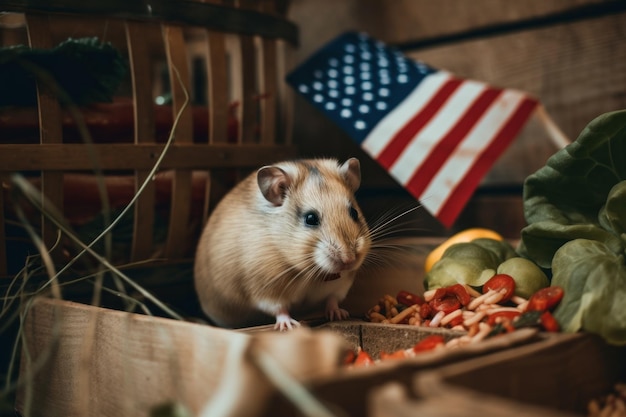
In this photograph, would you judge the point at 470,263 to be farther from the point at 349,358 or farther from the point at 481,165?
the point at 481,165

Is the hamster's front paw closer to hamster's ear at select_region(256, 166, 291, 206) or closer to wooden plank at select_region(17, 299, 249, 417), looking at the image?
hamster's ear at select_region(256, 166, 291, 206)

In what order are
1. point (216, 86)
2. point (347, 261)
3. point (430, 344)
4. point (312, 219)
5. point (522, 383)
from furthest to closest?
point (216, 86), point (312, 219), point (347, 261), point (430, 344), point (522, 383)

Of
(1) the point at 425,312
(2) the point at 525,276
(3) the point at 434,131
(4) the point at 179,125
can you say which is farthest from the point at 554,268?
(4) the point at 179,125

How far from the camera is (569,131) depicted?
2910 mm

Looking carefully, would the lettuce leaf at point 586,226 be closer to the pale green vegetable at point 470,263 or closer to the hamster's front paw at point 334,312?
the pale green vegetable at point 470,263

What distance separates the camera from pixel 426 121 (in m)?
2.73

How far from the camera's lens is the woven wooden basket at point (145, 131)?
6.57 ft

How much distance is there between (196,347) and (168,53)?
128 cm

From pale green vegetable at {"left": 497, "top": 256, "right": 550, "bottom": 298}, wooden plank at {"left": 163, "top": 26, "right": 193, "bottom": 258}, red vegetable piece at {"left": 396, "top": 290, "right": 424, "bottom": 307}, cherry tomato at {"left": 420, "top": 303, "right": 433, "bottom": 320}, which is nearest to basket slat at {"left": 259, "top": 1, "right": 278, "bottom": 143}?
wooden plank at {"left": 163, "top": 26, "right": 193, "bottom": 258}

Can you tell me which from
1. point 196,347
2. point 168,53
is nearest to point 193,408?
point 196,347

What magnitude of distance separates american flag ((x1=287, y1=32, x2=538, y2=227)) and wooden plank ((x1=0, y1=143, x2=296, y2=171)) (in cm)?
41

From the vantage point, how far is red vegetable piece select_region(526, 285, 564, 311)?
5.19 ft

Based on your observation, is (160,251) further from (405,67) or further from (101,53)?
(405,67)

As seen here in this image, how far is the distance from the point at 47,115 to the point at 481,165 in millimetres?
1681
